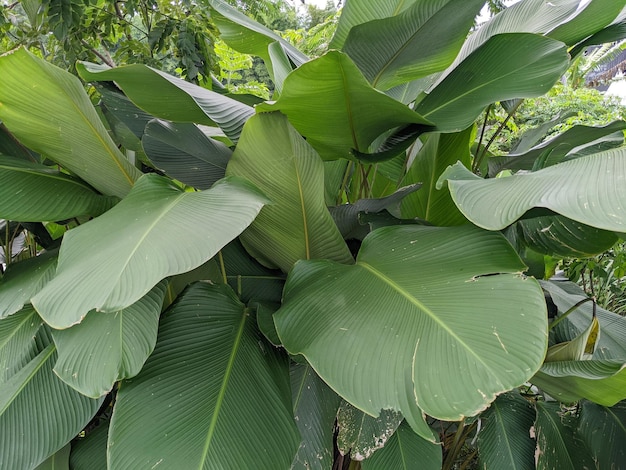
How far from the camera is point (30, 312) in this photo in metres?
0.73

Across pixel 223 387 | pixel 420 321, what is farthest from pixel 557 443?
pixel 223 387

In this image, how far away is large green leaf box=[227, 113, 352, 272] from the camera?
64cm

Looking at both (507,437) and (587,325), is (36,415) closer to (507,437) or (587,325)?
(507,437)

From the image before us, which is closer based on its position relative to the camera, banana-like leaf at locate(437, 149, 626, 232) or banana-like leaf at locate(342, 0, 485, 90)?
banana-like leaf at locate(437, 149, 626, 232)

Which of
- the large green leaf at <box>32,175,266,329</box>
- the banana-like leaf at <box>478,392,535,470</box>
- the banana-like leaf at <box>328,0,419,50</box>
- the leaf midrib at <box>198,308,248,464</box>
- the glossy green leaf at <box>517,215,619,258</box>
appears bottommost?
the banana-like leaf at <box>478,392,535,470</box>

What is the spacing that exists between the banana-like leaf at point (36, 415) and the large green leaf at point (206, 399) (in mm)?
103

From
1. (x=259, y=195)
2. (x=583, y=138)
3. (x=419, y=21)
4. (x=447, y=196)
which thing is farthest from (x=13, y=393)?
(x=583, y=138)

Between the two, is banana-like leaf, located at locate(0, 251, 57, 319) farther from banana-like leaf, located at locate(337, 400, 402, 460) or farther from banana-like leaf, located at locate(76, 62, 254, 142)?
banana-like leaf, located at locate(337, 400, 402, 460)

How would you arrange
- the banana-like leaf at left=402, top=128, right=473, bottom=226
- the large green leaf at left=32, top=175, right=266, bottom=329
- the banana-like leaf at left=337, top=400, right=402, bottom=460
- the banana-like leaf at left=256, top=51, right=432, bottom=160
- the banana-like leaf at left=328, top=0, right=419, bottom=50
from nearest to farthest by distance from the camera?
the large green leaf at left=32, top=175, right=266, bottom=329
the banana-like leaf at left=256, top=51, right=432, bottom=160
the banana-like leaf at left=337, top=400, right=402, bottom=460
the banana-like leaf at left=402, top=128, right=473, bottom=226
the banana-like leaf at left=328, top=0, right=419, bottom=50

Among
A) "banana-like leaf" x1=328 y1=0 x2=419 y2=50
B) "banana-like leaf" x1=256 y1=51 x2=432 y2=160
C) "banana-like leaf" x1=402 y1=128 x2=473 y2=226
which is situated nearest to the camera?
"banana-like leaf" x1=256 y1=51 x2=432 y2=160

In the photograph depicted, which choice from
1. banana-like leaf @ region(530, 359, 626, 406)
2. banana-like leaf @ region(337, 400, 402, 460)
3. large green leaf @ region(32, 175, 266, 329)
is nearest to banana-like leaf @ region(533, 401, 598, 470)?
banana-like leaf @ region(530, 359, 626, 406)

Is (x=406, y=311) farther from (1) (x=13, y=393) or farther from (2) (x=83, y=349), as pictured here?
(1) (x=13, y=393)

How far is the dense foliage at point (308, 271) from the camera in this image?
19.1 inches

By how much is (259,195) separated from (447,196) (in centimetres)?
39
